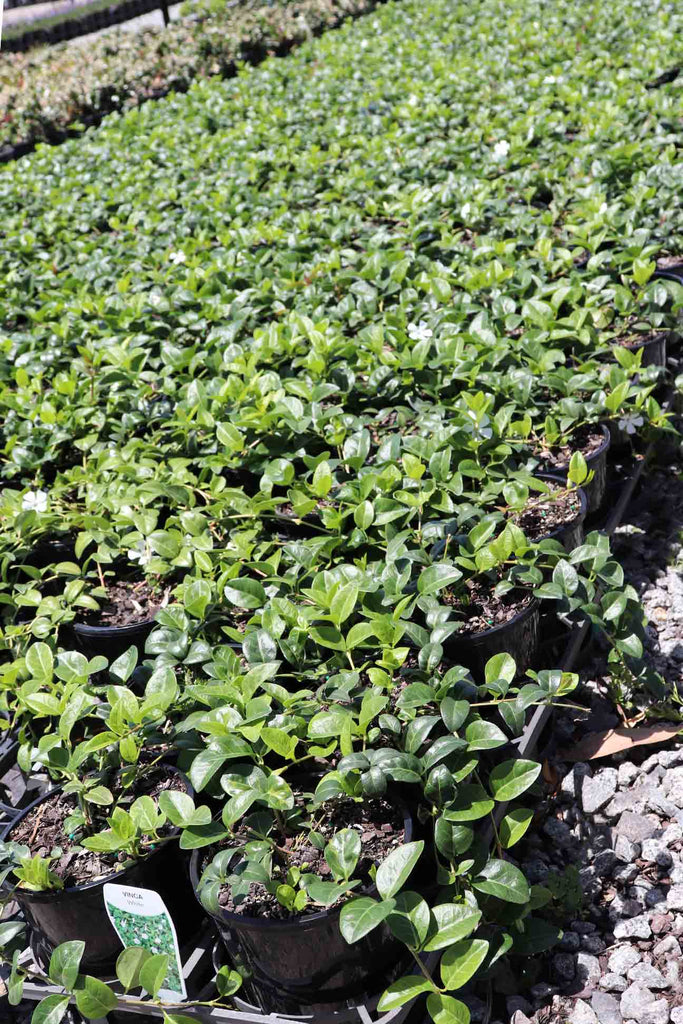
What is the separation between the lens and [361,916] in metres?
1.30

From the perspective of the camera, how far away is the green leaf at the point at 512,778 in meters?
1.53

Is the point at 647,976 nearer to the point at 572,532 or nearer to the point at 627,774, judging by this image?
the point at 627,774

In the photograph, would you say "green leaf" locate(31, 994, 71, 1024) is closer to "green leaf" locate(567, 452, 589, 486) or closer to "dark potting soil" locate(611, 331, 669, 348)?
"green leaf" locate(567, 452, 589, 486)

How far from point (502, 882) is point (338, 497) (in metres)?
0.93

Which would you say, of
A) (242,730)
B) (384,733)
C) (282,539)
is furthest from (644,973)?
(282,539)

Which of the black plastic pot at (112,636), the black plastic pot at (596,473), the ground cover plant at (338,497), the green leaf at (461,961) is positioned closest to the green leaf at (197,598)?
the ground cover plant at (338,497)

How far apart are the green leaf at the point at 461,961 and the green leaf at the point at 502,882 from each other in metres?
0.08

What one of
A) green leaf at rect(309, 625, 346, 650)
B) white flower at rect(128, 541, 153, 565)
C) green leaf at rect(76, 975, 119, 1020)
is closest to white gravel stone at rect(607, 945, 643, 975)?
green leaf at rect(309, 625, 346, 650)

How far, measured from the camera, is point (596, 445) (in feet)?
8.00

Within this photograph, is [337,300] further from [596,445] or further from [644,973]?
[644,973]

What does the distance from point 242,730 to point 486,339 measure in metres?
1.47

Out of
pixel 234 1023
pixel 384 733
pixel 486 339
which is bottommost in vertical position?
pixel 234 1023

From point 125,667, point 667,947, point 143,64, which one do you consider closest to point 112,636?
point 125,667

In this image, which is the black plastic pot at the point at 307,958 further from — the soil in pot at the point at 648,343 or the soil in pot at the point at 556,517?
the soil in pot at the point at 648,343
